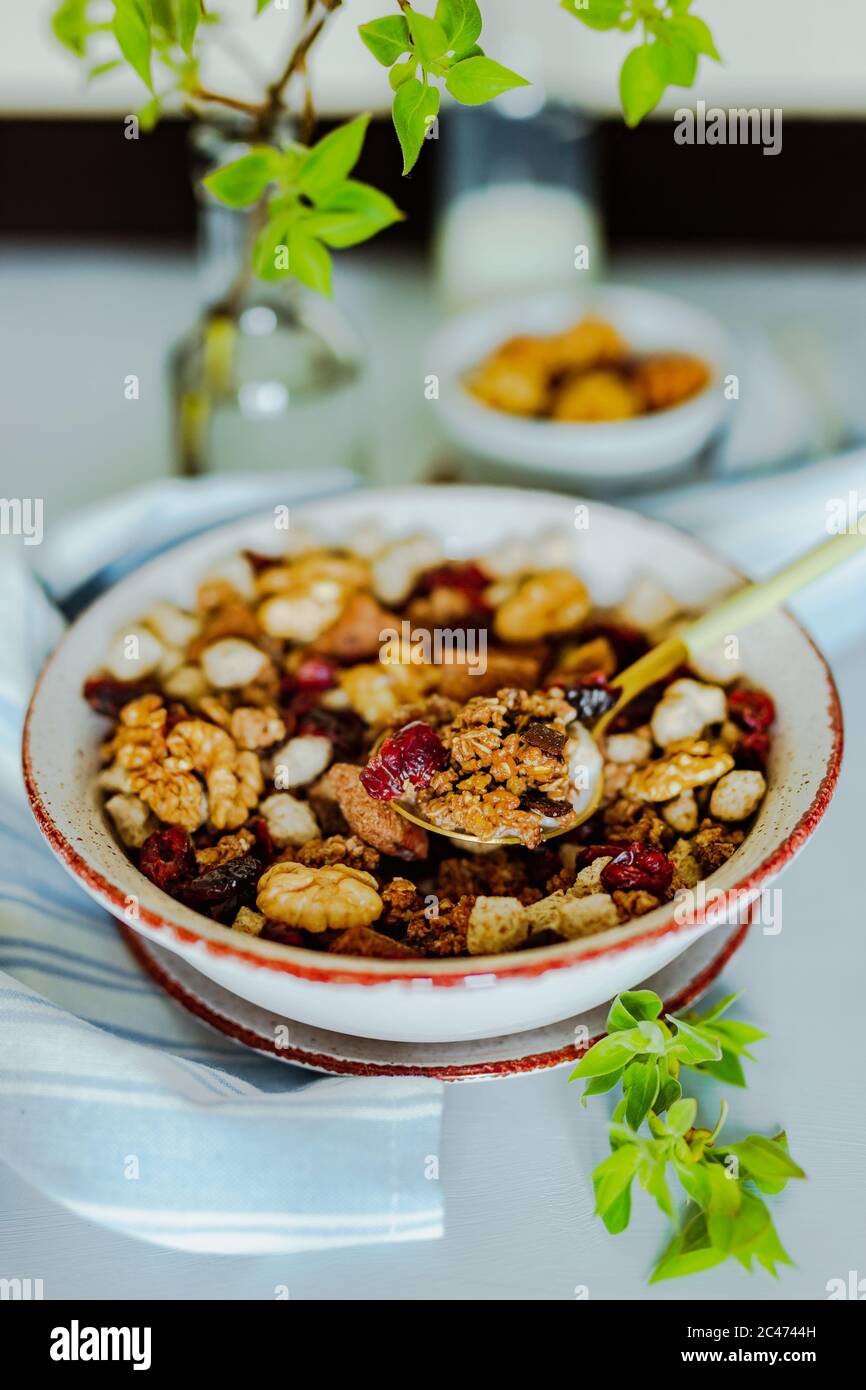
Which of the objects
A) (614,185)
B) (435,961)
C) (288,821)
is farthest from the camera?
(614,185)

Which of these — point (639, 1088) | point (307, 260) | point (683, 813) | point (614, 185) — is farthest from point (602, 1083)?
point (614, 185)

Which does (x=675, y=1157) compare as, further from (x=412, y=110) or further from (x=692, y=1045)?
(x=412, y=110)

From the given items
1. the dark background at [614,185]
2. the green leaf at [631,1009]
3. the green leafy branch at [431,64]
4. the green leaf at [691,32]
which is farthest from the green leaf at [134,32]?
A: the dark background at [614,185]

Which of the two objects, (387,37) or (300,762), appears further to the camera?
(300,762)

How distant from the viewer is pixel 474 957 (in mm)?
469

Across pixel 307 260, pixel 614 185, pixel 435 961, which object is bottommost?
pixel 435 961

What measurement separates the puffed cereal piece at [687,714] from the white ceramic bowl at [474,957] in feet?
0.10

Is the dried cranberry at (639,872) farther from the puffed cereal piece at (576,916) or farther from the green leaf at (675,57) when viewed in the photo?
the green leaf at (675,57)

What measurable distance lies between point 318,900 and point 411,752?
0.27 ft

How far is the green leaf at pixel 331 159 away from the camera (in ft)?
1.74

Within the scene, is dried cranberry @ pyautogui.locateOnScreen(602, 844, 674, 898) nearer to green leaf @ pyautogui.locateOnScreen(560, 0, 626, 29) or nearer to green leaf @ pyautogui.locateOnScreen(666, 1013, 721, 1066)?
green leaf @ pyautogui.locateOnScreen(666, 1013, 721, 1066)

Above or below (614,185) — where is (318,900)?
below

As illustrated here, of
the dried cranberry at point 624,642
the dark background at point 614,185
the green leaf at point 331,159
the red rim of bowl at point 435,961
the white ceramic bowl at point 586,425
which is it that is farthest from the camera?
the dark background at point 614,185

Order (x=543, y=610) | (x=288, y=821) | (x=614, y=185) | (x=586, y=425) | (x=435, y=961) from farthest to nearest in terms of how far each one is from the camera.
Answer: (x=614, y=185)
(x=586, y=425)
(x=543, y=610)
(x=288, y=821)
(x=435, y=961)
